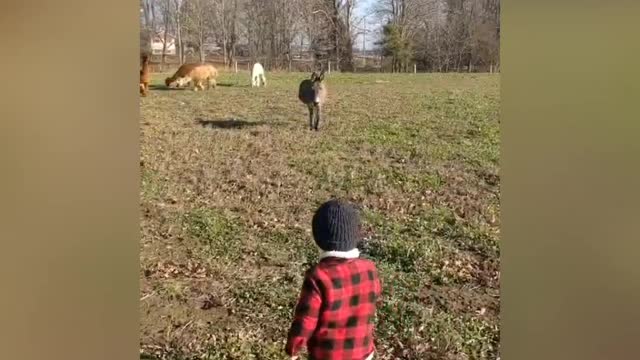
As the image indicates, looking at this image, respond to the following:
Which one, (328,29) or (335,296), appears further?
(328,29)

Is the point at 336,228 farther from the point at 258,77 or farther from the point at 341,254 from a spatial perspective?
the point at 258,77

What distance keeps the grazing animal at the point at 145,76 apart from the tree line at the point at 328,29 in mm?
90

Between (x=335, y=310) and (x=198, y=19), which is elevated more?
(x=198, y=19)

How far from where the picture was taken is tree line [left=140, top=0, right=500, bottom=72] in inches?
122

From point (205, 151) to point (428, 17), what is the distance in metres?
1.18

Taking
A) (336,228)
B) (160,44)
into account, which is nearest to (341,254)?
(336,228)

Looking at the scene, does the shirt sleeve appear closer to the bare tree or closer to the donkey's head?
the donkey's head

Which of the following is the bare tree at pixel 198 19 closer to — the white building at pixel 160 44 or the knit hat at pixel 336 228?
the white building at pixel 160 44

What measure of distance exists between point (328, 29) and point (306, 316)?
1771 mm

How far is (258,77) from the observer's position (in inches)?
127

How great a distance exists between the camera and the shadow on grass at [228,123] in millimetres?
3219

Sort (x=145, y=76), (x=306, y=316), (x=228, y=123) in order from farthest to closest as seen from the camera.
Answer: (x=228, y=123), (x=145, y=76), (x=306, y=316)

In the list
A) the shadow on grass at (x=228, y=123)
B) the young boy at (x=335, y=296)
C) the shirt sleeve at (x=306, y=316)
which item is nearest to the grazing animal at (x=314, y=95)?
the shadow on grass at (x=228, y=123)
